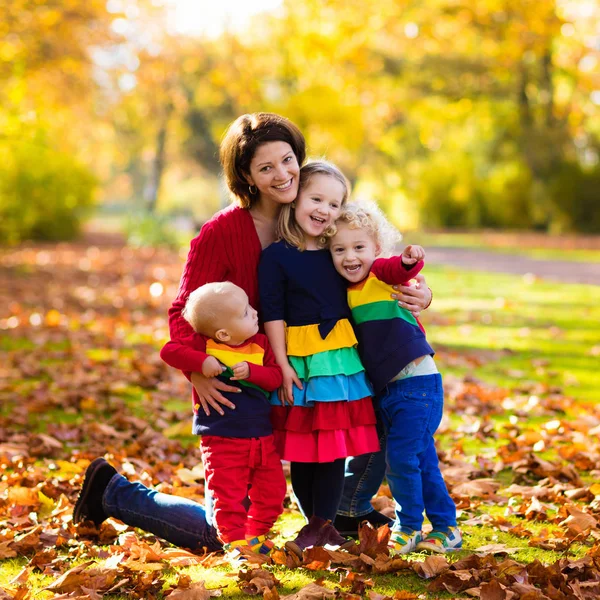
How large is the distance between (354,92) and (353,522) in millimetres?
28283

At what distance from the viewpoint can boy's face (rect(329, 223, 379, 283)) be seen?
3711 mm

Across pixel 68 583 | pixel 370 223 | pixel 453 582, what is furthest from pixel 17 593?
pixel 370 223

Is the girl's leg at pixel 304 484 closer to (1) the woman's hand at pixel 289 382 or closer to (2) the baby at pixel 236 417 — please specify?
(2) the baby at pixel 236 417

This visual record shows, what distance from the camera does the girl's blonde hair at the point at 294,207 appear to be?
12.3 feet

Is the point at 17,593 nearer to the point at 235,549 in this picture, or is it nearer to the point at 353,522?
the point at 235,549

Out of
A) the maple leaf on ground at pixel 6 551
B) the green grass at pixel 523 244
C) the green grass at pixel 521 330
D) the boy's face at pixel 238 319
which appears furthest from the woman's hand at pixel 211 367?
the green grass at pixel 523 244

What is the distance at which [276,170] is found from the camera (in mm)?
3734

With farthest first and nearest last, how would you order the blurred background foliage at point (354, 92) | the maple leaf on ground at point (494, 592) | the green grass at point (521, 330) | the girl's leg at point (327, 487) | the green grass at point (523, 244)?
1. the green grass at point (523, 244)
2. the blurred background foliage at point (354, 92)
3. the green grass at point (521, 330)
4. the girl's leg at point (327, 487)
5. the maple leaf on ground at point (494, 592)

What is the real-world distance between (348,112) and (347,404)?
32075mm

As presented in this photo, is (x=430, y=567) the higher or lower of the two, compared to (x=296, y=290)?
lower

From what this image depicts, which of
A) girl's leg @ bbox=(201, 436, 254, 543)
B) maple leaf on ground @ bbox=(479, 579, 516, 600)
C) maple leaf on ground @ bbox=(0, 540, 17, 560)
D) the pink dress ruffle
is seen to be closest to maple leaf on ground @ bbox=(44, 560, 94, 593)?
maple leaf on ground @ bbox=(0, 540, 17, 560)

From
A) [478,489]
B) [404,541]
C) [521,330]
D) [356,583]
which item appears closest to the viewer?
[356,583]

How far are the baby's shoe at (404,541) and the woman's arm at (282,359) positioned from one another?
73 cm

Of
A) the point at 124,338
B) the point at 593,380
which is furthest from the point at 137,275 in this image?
the point at 593,380
